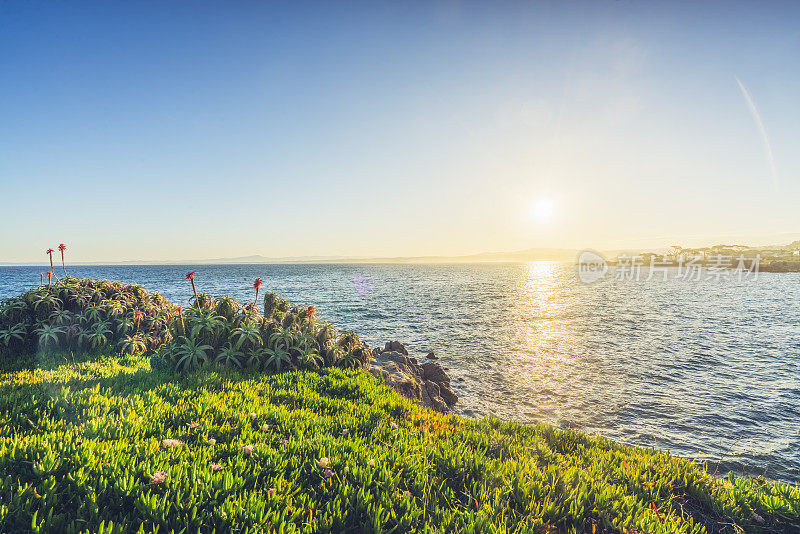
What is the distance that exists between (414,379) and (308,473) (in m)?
8.30

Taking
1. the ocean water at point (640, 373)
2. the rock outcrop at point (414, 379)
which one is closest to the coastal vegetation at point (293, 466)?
the rock outcrop at point (414, 379)

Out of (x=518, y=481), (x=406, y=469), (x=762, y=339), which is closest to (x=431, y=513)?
(x=406, y=469)

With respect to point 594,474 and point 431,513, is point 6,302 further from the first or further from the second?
point 594,474

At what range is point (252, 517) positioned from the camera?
303cm

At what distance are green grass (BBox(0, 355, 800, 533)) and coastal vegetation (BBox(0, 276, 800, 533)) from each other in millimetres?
20

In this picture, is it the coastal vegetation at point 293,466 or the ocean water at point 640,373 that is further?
the ocean water at point 640,373

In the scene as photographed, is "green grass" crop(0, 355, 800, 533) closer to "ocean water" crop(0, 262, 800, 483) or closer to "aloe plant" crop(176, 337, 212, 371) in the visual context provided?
"aloe plant" crop(176, 337, 212, 371)

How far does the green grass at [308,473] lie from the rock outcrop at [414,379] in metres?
3.98

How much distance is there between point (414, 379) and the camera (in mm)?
12031

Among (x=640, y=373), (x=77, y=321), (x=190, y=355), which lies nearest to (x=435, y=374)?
(x=190, y=355)

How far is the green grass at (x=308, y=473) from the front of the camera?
313 cm

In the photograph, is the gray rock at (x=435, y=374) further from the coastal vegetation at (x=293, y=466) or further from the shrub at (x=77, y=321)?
the shrub at (x=77, y=321)

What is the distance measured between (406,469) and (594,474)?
2.71 metres

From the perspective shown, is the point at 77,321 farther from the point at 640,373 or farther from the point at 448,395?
the point at 640,373
